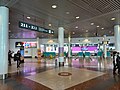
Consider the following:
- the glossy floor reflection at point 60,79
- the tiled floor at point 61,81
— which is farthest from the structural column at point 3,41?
the glossy floor reflection at point 60,79

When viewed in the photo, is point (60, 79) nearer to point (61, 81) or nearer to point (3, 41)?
point (61, 81)

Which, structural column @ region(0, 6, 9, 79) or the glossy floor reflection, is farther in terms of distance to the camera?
structural column @ region(0, 6, 9, 79)

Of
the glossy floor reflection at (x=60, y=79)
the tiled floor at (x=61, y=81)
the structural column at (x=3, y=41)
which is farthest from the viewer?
the structural column at (x=3, y=41)

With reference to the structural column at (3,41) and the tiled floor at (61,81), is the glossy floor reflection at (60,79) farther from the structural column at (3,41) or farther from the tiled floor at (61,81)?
the structural column at (3,41)

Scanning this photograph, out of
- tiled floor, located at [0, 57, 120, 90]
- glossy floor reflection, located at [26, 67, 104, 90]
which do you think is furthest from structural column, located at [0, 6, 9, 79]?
glossy floor reflection, located at [26, 67, 104, 90]

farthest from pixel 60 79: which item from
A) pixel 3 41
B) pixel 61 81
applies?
pixel 3 41

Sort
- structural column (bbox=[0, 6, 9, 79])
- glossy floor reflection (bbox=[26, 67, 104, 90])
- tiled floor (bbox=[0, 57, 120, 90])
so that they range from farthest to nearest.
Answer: structural column (bbox=[0, 6, 9, 79])
glossy floor reflection (bbox=[26, 67, 104, 90])
tiled floor (bbox=[0, 57, 120, 90])

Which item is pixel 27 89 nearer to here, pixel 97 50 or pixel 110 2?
pixel 110 2

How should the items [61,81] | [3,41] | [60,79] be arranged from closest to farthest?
[61,81]
[60,79]
[3,41]

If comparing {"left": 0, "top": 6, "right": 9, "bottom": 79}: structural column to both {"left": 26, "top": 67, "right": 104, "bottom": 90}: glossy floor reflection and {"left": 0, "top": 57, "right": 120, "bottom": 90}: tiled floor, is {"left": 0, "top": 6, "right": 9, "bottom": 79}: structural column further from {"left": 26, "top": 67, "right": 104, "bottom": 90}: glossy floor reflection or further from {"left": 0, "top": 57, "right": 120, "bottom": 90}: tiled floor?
{"left": 26, "top": 67, "right": 104, "bottom": 90}: glossy floor reflection

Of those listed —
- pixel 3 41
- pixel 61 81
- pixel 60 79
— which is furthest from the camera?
pixel 3 41

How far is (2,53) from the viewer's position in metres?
5.95

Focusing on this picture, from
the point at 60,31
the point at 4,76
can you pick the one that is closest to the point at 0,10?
the point at 4,76

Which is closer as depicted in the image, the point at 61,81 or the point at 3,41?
the point at 61,81
